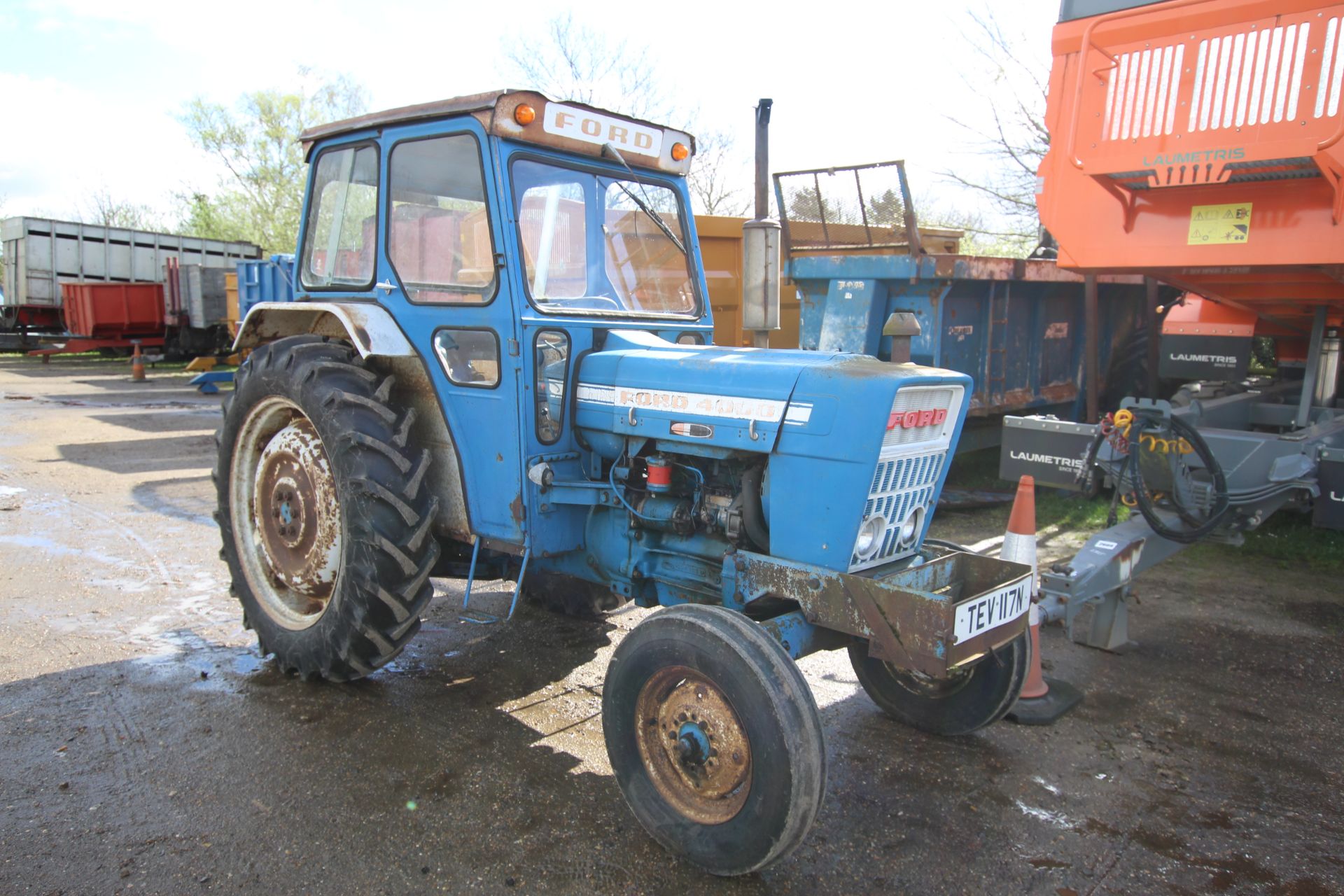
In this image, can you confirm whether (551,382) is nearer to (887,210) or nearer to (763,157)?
(763,157)

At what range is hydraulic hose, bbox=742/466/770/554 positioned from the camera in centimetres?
301

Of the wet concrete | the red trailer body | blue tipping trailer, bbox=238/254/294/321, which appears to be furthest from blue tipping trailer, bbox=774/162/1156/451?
the red trailer body

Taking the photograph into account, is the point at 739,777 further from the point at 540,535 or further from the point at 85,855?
the point at 85,855

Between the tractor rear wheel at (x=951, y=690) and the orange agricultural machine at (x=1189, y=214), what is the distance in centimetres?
88

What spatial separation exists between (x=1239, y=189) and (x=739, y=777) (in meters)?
3.89

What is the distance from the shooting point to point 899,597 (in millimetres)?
2578

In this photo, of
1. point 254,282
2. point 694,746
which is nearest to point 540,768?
point 694,746

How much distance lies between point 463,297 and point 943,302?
4.18 metres

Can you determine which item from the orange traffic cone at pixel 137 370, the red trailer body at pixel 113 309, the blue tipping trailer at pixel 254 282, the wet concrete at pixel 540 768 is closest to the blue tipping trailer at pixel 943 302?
the wet concrete at pixel 540 768

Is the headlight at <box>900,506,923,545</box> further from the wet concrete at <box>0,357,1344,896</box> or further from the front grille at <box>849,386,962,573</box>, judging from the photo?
the wet concrete at <box>0,357,1344,896</box>

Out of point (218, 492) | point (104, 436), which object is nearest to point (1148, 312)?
point (218, 492)

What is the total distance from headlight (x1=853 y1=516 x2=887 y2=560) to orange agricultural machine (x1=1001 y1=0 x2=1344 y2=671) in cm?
141

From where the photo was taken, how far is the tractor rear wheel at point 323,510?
3322 mm

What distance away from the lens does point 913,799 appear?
2.97 meters
